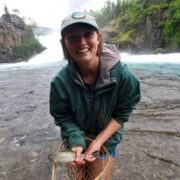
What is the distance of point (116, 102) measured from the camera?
7.48ft

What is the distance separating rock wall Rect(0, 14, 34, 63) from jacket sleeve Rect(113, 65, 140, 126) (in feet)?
156

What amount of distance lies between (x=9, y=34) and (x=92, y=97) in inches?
2150

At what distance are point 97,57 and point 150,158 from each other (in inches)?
113

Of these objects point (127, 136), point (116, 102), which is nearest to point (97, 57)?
point (116, 102)

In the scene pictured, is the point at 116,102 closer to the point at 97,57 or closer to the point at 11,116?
the point at 97,57

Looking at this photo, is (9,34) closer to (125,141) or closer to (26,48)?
(26,48)

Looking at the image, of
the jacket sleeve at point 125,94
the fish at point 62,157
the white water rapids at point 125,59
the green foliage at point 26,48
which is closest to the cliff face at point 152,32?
the white water rapids at point 125,59

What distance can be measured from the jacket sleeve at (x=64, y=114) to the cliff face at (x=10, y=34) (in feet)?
155

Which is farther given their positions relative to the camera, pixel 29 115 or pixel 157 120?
pixel 29 115

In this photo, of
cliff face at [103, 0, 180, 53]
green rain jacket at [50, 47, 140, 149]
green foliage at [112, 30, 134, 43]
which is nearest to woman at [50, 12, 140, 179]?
green rain jacket at [50, 47, 140, 149]

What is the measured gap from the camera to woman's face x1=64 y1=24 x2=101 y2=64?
1990mm

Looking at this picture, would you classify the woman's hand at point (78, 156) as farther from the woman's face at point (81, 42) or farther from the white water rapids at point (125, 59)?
the white water rapids at point (125, 59)

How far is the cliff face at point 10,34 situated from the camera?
163 ft

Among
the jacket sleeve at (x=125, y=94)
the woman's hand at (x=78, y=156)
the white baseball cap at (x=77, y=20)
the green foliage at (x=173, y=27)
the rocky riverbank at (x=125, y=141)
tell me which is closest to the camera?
the white baseball cap at (x=77, y=20)
